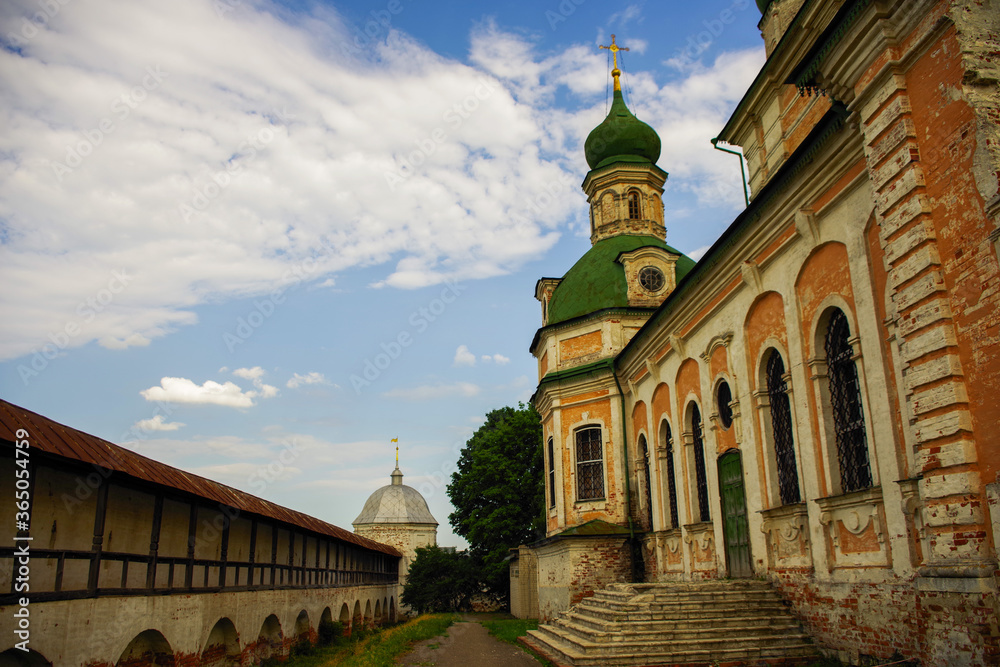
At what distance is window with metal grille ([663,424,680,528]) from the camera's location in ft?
58.6

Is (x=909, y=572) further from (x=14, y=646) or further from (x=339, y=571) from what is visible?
(x=339, y=571)

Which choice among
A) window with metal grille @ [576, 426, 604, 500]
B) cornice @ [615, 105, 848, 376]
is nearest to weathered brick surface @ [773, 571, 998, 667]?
cornice @ [615, 105, 848, 376]

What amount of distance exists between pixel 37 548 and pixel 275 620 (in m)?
9.15

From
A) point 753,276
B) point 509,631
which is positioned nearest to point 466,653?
point 509,631

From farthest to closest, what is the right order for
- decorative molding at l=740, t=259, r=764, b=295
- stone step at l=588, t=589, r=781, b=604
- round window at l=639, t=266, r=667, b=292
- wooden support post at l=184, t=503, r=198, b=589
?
1. round window at l=639, t=266, r=667, b=292
2. decorative molding at l=740, t=259, r=764, b=295
3. wooden support post at l=184, t=503, r=198, b=589
4. stone step at l=588, t=589, r=781, b=604

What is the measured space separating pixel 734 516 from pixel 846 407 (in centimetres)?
435

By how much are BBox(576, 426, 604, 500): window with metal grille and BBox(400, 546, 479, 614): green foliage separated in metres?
14.0

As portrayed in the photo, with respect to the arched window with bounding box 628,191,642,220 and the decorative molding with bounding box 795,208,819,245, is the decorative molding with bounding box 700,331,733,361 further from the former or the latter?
the arched window with bounding box 628,191,642,220

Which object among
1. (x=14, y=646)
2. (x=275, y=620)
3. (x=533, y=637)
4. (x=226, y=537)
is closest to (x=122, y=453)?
(x=14, y=646)

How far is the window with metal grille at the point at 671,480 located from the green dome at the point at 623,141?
493 inches

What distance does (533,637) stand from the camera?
624 inches

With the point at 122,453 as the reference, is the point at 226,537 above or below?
below

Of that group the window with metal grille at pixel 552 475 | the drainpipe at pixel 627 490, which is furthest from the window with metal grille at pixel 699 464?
the window with metal grille at pixel 552 475

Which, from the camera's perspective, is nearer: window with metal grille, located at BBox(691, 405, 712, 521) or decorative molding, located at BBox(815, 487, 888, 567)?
decorative molding, located at BBox(815, 487, 888, 567)
